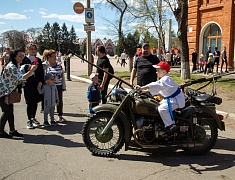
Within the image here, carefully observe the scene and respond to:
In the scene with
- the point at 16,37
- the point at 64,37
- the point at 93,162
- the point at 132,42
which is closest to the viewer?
the point at 93,162

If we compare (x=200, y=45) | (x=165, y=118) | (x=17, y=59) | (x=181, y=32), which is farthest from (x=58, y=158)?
(x=200, y=45)

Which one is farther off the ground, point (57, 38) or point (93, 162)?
point (57, 38)

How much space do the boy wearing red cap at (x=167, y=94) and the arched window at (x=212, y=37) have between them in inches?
688

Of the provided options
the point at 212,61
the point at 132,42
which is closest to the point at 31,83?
the point at 212,61

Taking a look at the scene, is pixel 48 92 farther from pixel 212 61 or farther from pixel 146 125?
pixel 212 61

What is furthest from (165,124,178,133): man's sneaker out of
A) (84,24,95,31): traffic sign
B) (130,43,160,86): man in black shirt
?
(84,24,95,31): traffic sign

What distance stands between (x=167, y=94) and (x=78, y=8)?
12.4 meters

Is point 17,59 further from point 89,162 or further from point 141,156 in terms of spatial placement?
point 141,156

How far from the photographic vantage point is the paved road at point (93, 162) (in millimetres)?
3932

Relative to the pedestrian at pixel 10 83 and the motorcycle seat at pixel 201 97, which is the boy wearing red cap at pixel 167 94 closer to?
the motorcycle seat at pixel 201 97

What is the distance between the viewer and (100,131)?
464cm

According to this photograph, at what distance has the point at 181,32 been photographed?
43.5 ft

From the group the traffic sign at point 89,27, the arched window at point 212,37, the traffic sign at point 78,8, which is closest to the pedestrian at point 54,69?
the traffic sign at point 89,27

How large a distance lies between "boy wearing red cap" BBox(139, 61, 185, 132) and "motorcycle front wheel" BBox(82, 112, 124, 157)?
2.43 feet
